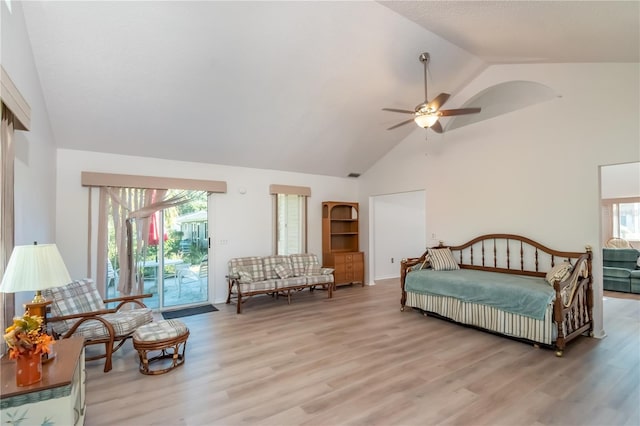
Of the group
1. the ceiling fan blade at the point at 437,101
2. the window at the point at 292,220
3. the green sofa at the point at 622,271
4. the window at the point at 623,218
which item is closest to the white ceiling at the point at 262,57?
the ceiling fan blade at the point at 437,101

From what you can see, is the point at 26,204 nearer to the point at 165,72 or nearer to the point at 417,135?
the point at 165,72

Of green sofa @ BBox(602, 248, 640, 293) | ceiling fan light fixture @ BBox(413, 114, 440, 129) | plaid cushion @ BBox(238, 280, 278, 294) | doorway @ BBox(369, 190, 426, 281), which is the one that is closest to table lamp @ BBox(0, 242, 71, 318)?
plaid cushion @ BBox(238, 280, 278, 294)

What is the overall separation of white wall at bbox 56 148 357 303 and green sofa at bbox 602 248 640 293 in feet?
17.8

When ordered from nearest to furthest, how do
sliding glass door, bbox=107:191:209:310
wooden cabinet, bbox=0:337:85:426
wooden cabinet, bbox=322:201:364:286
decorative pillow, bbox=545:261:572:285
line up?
wooden cabinet, bbox=0:337:85:426
decorative pillow, bbox=545:261:572:285
sliding glass door, bbox=107:191:209:310
wooden cabinet, bbox=322:201:364:286

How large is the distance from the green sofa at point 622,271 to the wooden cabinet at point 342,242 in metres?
4.91

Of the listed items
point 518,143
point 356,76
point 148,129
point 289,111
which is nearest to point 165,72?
point 148,129

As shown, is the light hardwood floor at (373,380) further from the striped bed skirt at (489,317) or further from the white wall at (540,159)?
the white wall at (540,159)

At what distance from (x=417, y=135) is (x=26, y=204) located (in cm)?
A: 585

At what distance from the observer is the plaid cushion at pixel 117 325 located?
3148mm

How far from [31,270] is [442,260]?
4981 millimetres

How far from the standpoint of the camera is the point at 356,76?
174 inches

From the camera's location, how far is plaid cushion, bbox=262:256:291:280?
19.3ft

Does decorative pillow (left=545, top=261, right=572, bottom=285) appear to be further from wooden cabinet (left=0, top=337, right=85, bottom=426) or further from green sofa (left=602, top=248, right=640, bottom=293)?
wooden cabinet (left=0, top=337, right=85, bottom=426)

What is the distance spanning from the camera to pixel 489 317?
3992 millimetres
